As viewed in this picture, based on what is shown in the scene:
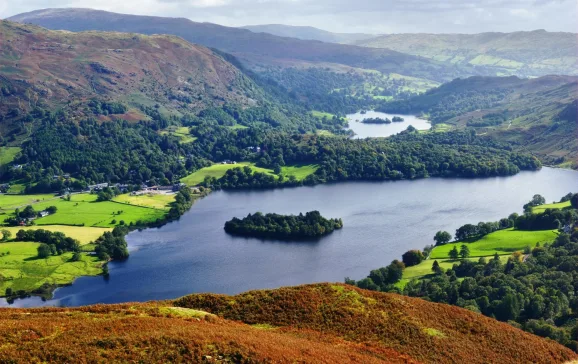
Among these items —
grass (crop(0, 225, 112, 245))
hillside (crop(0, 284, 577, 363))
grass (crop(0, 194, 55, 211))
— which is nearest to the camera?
hillside (crop(0, 284, 577, 363))

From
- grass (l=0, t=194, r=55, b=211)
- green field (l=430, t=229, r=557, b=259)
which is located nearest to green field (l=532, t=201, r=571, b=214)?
green field (l=430, t=229, r=557, b=259)

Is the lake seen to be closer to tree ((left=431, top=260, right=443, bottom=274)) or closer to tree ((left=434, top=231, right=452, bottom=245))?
tree ((left=434, top=231, right=452, bottom=245))

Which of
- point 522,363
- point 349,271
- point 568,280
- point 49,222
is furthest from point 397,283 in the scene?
point 49,222

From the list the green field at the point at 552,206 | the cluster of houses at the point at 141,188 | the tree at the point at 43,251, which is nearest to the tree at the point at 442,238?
the green field at the point at 552,206

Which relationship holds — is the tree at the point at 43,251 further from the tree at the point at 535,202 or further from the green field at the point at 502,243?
the tree at the point at 535,202

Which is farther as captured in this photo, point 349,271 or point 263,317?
point 349,271

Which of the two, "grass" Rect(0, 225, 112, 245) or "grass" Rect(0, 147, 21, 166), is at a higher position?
"grass" Rect(0, 147, 21, 166)

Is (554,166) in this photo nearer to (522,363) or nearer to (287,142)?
(287,142)
